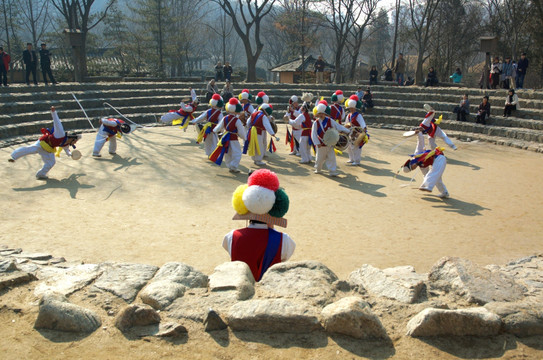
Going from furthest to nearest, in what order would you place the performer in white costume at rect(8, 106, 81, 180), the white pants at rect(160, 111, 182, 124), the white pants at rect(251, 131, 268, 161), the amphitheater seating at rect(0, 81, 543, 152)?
the amphitheater seating at rect(0, 81, 543, 152) < the white pants at rect(160, 111, 182, 124) < the white pants at rect(251, 131, 268, 161) < the performer in white costume at rect(8, 106, 81, 180)

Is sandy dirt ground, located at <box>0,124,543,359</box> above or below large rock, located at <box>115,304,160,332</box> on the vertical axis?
below

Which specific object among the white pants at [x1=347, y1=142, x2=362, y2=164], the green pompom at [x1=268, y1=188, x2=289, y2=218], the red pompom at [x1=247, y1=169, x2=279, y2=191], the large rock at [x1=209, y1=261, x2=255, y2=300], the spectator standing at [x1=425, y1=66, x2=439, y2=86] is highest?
the spectator standing at [x1=425, y1=66, x2=439, y2=86]

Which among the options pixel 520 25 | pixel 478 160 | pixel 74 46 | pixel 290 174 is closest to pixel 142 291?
pixel 290 174

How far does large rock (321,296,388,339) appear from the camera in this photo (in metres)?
2.86

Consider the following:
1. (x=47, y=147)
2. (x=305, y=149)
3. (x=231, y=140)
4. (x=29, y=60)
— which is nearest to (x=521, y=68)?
(x=305, y=149)

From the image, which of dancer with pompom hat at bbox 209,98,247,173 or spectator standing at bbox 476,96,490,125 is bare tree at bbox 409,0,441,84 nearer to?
spectator standing at bbox 476,96,490,125

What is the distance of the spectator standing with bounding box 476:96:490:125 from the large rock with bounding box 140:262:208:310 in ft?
46.7

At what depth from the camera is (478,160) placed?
11719 millimetres

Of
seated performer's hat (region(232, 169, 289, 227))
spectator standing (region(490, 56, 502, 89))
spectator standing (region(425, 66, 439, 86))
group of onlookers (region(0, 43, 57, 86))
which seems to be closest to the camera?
seated performer's hat (region(232, 169, 289, 227))

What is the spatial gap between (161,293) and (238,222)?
3344 millimetres

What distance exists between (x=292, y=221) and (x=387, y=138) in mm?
9172

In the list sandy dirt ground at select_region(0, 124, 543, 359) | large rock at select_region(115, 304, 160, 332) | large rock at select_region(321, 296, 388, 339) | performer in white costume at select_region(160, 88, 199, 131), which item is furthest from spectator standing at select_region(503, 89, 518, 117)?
large rock at select_region(115, 304, 160, 332)

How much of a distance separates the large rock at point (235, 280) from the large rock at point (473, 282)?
57.9 inches

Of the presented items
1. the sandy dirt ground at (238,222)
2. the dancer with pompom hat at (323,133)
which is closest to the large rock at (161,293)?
the sandy dirt ground at (238,222)
